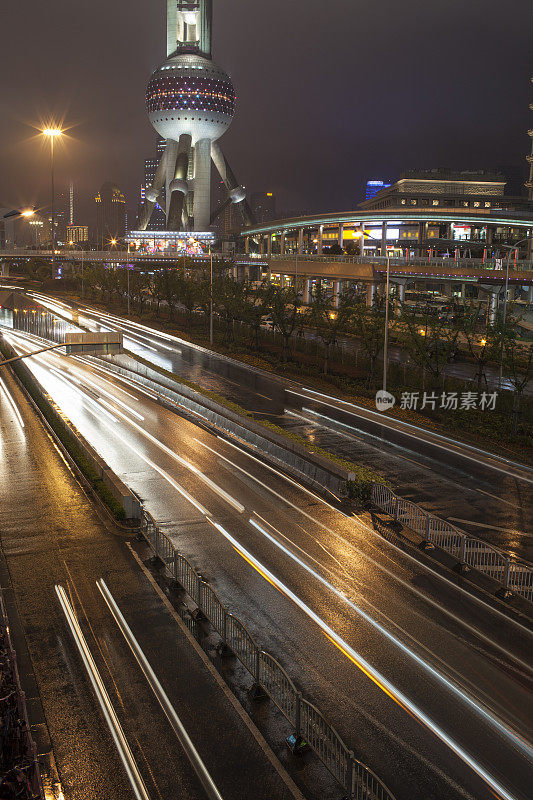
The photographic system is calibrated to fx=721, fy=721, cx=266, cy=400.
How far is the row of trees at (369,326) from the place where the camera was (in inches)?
1506

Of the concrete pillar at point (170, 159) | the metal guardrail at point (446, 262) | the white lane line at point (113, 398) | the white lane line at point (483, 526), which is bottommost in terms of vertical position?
the white lane line at point (483, 526)

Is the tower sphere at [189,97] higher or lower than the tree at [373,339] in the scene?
higher

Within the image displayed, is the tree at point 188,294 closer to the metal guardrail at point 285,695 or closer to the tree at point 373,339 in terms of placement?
the tree at point 373,339

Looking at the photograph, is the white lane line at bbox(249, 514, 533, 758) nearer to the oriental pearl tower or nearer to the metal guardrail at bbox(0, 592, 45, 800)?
the metal guardrail at bbox(0, 592, 45, 800)

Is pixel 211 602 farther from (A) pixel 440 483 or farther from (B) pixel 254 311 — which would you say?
(B) pixel 254 311

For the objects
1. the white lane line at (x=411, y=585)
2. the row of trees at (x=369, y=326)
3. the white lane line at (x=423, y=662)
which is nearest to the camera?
the white lane line at (x=423, y=662)

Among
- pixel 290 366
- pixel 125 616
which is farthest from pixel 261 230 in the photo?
pixel 125 616

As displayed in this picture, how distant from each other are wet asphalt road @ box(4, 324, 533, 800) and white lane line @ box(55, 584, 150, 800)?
11.4 ft

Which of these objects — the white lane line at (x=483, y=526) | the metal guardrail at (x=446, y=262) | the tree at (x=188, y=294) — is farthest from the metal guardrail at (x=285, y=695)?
the metal guardrail at (x=446, y=262)

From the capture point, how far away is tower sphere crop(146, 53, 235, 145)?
17375 cm

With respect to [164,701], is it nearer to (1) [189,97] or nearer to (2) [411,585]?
(2) [411,585]

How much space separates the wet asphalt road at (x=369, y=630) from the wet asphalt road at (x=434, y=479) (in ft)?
11.1

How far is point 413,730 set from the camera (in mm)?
12539

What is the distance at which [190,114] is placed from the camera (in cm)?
17450
